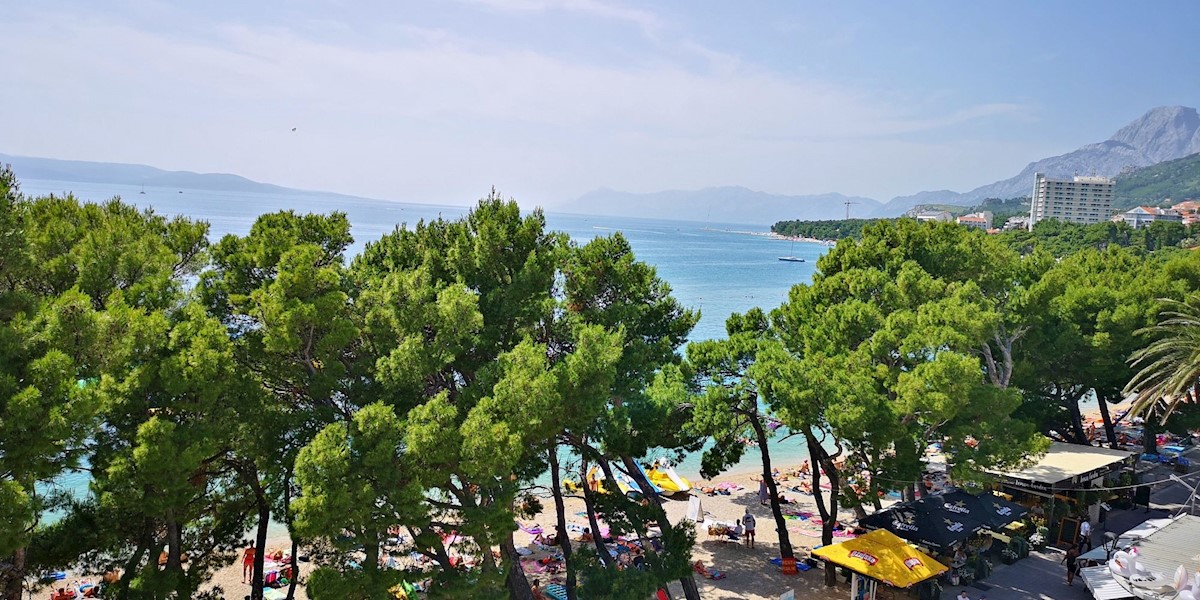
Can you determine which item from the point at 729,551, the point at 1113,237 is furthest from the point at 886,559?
the point at 1113,237

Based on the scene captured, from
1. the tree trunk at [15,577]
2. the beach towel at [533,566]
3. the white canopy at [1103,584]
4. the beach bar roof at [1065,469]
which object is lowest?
the beach towel at [533,566]

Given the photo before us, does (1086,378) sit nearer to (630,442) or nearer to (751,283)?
(630,442)

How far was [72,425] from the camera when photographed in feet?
25.0

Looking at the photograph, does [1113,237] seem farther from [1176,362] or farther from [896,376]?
[896,376]

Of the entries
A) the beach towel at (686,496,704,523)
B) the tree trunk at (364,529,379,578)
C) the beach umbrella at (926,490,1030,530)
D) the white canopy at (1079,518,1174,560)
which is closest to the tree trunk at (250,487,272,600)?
the tree trunk at (364,529,379,578)

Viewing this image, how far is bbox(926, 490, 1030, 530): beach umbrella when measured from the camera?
1400 cm

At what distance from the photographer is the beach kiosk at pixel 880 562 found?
12.0 m

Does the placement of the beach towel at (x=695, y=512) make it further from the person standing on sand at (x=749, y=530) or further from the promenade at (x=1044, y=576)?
the promenade at (x=1044, y=576)

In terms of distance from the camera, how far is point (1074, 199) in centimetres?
17862

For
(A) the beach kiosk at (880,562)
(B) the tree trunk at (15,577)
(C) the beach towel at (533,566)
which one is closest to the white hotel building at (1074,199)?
(A) the beach kiosk at (880,562)

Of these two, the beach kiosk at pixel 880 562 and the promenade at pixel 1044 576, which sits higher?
the beach kiosk at pixel 880 562

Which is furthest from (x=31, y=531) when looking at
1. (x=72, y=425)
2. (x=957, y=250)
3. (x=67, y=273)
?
(x=957, y=250)

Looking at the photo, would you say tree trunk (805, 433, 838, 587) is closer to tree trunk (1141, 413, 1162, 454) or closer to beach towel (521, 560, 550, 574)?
beach towel (521, 560, 550, 574)

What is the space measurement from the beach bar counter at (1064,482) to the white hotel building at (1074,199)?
610 feet
